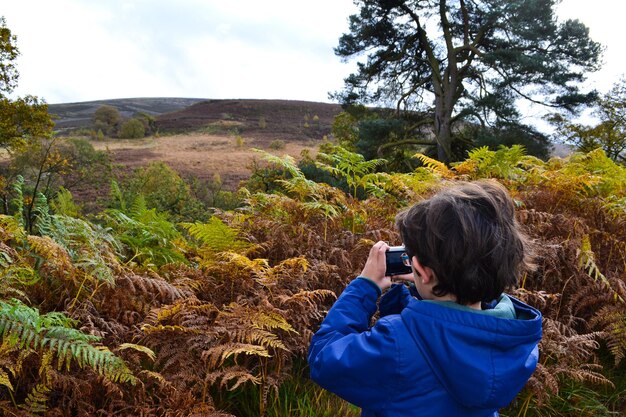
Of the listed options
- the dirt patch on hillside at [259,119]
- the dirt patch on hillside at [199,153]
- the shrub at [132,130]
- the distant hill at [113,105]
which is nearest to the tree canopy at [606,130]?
the dirt patch on hillside at [199,153]

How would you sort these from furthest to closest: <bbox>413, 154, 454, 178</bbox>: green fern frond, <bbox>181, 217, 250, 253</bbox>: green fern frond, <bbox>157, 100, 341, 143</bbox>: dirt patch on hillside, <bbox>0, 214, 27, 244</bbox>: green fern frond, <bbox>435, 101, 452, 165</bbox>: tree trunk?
<bbox>157, 100, 341, 143</bbox>: dirt patch on hillside, <bbox>435, 101, 452, 165</bbox>: tree trunk, <bbox>413, 154, 454, 178</bbox>: green fern frond, <bbox>181, 217, 250, 253</bbox>: green fern frond, <bbox>0, 214, 27, 244</bbox>: green fern frond

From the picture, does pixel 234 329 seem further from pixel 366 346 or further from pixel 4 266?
pixel 4 266

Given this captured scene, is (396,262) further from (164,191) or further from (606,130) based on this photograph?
(606,130)

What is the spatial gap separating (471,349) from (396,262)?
453 millimetres

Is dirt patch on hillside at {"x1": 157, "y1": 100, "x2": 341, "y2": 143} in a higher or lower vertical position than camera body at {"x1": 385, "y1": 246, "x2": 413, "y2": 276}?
higher

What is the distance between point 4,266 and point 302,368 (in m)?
1.75

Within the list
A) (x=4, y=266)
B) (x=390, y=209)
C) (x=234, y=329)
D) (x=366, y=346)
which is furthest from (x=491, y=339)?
(x=390, y=209)

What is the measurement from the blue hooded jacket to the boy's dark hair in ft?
0.33

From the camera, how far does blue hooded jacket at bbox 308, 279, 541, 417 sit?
1.41 metres

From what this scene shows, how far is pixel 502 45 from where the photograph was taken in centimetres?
1686

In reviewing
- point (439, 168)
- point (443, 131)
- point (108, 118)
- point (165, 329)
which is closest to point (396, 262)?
point (165, 329)

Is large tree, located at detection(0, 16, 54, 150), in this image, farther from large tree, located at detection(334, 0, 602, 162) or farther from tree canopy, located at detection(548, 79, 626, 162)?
tree canopy, located at detection(548, 79, 626, 162)

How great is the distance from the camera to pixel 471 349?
4.64 ft

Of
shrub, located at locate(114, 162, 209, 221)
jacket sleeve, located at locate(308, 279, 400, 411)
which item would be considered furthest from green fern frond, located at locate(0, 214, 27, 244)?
shrub, located at locate(114, 162, 209, 221)
